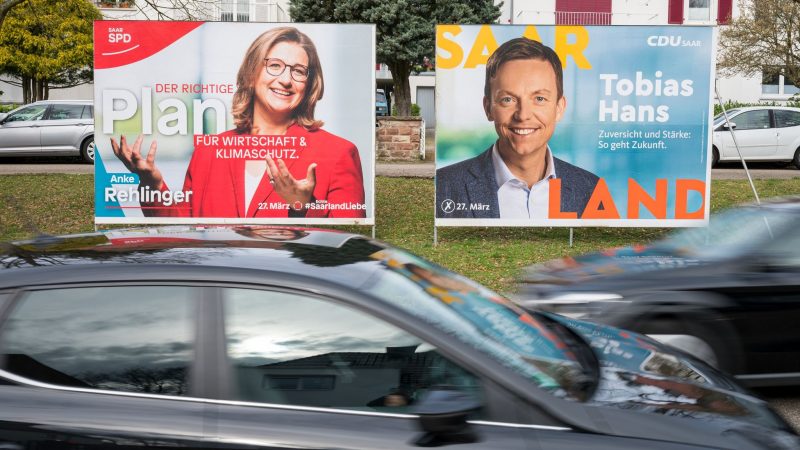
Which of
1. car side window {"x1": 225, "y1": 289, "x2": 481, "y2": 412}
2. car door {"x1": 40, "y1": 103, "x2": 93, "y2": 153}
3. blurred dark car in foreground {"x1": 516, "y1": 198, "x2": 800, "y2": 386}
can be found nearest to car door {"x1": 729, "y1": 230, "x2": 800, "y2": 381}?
blurred dark car in foreground {"x1": 516, "y1": 198, "x2": 800, "y2": 386}

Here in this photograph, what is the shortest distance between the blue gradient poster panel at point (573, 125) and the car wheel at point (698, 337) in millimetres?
7219

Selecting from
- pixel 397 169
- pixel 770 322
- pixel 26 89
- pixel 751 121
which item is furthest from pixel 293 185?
pixel 26 89

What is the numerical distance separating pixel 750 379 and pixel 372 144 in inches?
309

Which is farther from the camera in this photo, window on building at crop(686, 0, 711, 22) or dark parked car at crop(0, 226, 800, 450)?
window on building at crop(686, 0, 711, 22)

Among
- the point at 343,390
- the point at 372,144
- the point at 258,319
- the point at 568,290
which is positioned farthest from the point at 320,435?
the point at 372,144

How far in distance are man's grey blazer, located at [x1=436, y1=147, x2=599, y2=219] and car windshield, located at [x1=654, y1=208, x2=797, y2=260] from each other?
5705 millimetres

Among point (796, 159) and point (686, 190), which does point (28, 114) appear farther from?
point (796, 159)

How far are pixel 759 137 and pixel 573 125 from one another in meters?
10.7

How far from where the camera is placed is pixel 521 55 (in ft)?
43.3

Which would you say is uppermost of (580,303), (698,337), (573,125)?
(573,125)

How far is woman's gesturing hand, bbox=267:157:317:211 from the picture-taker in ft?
43.9

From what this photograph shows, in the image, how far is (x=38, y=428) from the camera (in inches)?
127

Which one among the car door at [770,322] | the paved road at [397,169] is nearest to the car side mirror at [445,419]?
the car door at [770,322]

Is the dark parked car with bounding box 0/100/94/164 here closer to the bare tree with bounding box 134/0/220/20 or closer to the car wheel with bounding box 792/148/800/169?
the bare tree with bounding box 134/0/220/20
